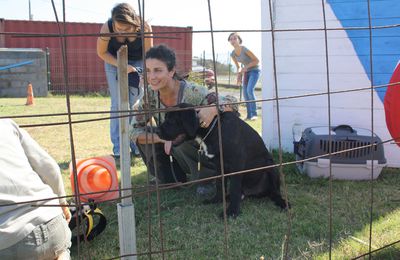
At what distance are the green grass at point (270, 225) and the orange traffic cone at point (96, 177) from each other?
0.14 m

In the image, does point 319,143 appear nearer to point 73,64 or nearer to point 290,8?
point 290,8

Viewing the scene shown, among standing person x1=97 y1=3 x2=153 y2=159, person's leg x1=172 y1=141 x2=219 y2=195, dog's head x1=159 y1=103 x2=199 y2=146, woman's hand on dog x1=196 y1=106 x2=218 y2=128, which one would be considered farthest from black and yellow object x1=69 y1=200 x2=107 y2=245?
standing person x1=97 y1=3 x2=153 y2=159

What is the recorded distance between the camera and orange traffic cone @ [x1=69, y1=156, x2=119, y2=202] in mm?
3064

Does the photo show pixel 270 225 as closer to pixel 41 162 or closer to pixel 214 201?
pixel 214 201

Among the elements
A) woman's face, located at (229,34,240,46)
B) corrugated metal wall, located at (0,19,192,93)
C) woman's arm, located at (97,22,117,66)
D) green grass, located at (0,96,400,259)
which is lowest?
green grass, located at (0,96,400,259)

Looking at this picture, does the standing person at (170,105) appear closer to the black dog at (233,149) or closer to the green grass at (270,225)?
the black dog at (233,149)

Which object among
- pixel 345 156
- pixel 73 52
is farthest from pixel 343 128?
pixel 73 52

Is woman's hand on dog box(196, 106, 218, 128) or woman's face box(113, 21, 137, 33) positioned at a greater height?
woman's face box(113, 21, 137, 33)

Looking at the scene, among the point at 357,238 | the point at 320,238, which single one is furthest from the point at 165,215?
the point at 357,238

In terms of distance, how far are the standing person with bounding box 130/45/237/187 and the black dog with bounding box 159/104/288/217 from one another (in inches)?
3.6

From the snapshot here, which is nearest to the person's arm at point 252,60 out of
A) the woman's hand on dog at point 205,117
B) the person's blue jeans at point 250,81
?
the person's blue jeans at point 250,81

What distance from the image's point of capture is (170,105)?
3225 mm

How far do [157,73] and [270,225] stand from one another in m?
1.26

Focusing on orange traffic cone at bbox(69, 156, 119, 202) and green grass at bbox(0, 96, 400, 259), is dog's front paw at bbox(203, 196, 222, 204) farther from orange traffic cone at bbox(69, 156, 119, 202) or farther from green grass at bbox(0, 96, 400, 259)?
orange traffic cone at bbox(69, 156, 119, 202)
